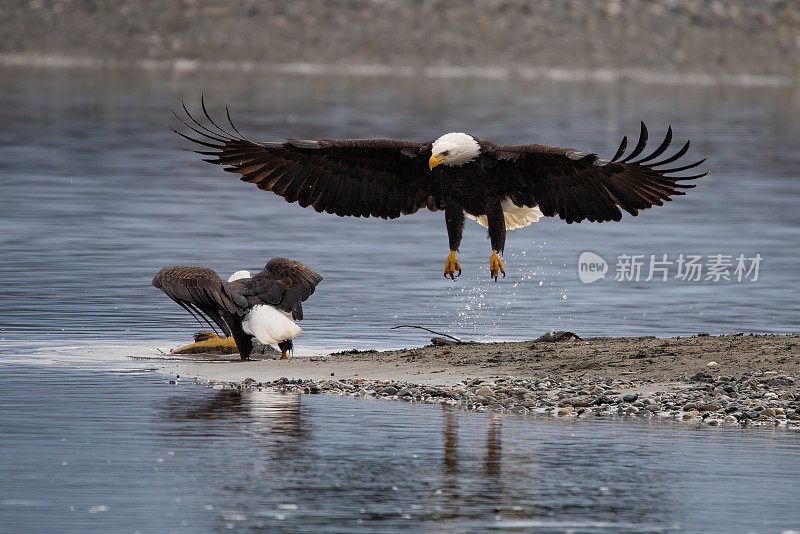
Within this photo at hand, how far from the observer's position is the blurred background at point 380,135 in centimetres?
1580

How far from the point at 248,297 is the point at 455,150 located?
200 centimetres

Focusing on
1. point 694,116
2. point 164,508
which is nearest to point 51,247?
point 164,508

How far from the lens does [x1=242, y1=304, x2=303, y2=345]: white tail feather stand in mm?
12773

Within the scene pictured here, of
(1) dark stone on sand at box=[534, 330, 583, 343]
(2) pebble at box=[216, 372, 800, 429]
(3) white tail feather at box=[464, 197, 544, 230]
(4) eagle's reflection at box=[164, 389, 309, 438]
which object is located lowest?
(4) eagle's reflection at box=[164, 389, 309, 438]


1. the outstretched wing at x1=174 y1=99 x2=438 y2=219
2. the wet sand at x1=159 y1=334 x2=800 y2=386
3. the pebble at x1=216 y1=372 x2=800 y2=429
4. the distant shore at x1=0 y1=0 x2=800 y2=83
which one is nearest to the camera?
the pebble at x1=216 y1=372 x2=800 y2=429

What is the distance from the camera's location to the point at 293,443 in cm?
969

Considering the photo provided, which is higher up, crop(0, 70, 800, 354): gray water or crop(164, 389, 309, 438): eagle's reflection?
crop(0, 70, 800, 354): gray water

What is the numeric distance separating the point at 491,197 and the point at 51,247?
7.06m

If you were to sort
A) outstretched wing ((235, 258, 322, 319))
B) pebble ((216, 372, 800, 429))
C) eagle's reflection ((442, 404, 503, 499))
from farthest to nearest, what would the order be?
outstretched wing ((235, 258, 322, 319)) < pebble ((216, 372, 800, 429)) < eagle's reflection ((442, 404, 503, 499))

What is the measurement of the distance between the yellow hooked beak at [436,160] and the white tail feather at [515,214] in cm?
80

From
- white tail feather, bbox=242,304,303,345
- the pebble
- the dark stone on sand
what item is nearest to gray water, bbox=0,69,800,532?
the pebble

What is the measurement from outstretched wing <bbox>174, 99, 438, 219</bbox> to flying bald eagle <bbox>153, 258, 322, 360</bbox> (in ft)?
3.31

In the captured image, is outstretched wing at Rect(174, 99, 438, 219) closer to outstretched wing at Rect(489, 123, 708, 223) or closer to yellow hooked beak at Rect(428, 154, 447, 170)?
yellow hooked beak at Rect(428, 154, 447, 170)

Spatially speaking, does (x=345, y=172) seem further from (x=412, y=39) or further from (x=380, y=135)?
(x=412, y=39)
